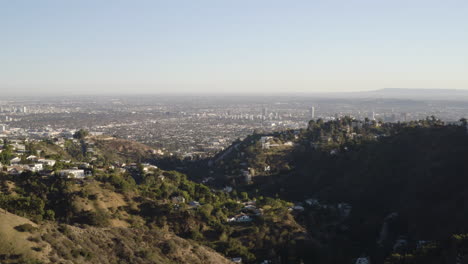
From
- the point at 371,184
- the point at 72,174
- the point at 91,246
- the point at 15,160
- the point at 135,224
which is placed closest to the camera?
the point at 91,246

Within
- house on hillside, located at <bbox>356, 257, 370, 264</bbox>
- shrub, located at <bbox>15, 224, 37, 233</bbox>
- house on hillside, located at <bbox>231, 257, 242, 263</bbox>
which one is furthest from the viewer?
house on hillside, located at <bbox>356, 257, 370, 264</bbox>

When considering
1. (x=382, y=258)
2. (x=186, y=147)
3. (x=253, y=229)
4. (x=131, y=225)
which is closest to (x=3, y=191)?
(x=131, y=225)

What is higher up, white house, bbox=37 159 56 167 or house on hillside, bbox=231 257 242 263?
white house, bbox=37 159 56 167

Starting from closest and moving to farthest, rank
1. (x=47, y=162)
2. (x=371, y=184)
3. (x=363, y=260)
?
(x=363, y=260), (x=371, y=184), (x=47, y=162)

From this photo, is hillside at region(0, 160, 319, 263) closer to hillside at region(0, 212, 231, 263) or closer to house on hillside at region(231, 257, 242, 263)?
hillside at region(0, 212, 231, 263)

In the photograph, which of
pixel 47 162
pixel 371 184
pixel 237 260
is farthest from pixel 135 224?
pixel 371 184

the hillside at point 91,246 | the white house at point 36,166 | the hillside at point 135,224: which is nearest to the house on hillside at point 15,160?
the white house at point 36,166

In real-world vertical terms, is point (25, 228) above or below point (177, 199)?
above

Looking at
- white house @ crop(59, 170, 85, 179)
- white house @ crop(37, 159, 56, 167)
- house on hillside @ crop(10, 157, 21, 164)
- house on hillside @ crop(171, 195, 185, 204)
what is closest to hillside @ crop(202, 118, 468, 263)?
house on hillside @ crop(171, 195, 185, 204)

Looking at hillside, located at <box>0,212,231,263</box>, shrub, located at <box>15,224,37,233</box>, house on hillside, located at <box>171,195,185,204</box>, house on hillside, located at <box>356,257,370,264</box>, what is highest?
shrub, located at <box>15,224,37,233</box>

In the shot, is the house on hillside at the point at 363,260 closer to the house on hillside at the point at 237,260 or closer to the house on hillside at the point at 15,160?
the house on hillside at the point at 237,260

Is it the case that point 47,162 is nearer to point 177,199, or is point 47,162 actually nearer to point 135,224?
point 177,199

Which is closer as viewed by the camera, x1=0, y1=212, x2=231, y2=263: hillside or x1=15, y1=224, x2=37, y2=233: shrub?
x1=0, y1=212, x2=231, y2=263: hillside
